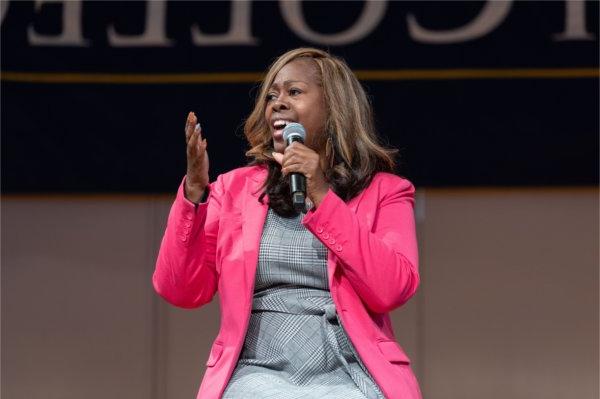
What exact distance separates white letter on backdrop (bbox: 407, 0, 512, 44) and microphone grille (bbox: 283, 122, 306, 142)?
61.1 inches

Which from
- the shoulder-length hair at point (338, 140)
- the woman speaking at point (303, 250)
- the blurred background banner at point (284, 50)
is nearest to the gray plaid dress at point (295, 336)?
the woman speaking at point (303, 250)

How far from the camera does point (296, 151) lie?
87.9 inches

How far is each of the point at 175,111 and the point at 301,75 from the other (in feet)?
4.77

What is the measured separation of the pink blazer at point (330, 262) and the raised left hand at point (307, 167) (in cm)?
2

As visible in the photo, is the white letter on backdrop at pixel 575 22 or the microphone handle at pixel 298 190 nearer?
the microphone handle at pixel 298 190

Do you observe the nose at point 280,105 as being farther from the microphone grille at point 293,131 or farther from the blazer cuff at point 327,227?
the blazer cuff at point 327,227

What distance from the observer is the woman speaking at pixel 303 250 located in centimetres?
230

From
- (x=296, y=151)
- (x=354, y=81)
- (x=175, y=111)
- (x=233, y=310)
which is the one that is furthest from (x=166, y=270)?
(x=175, y=111)

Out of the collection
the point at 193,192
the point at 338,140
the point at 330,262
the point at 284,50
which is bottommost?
the point at 330,262

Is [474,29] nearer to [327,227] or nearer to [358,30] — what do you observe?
[358,30]

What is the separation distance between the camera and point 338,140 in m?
2.55

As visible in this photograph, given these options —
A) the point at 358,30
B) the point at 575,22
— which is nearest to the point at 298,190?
the point at 358,30

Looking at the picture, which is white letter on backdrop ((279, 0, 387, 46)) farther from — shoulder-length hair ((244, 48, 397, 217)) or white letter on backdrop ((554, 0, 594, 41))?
shoulder-length hair ((244, 48, 397, 217))

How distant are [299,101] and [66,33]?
64.1 inches
